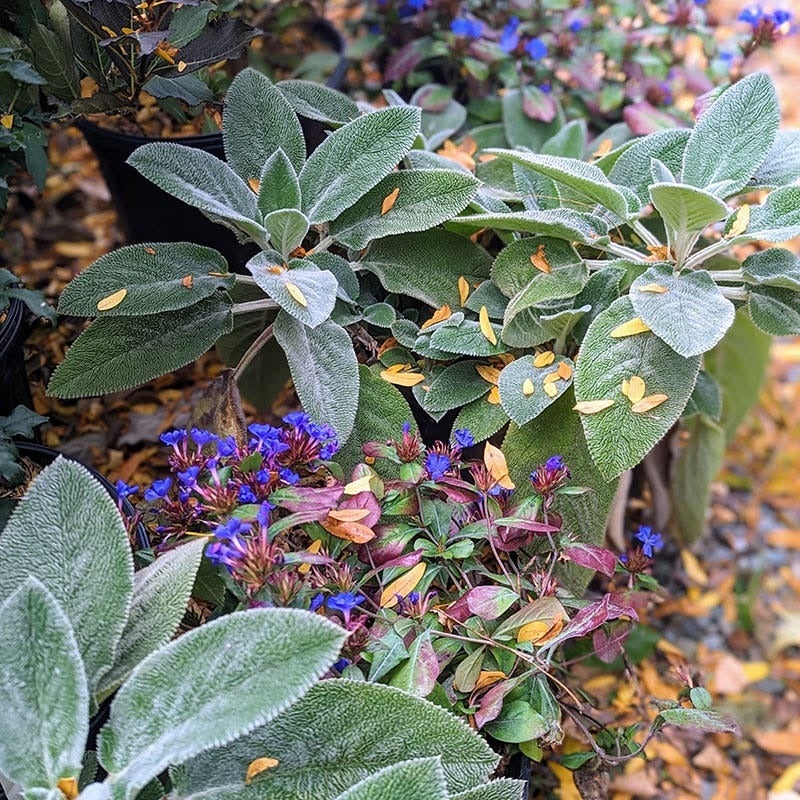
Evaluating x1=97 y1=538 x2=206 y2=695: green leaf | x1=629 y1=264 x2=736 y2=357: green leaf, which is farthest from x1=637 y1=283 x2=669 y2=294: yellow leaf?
x1=97 y1=538 x2=206 y2=695: green leaf

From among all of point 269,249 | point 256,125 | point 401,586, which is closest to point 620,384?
point 401,586

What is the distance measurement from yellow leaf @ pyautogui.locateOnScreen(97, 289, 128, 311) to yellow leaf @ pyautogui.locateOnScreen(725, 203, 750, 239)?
0.74m

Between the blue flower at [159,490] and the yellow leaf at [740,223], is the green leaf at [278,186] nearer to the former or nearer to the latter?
the blue flower at [159,490]

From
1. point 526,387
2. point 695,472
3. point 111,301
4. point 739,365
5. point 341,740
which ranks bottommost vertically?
point 695,472

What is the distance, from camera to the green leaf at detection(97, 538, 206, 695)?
0.83 meters

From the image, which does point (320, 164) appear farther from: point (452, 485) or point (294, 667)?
point (294, 667)

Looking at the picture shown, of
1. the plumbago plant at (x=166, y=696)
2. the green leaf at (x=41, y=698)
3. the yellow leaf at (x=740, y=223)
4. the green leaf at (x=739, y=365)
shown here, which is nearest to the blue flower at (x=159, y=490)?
the plumbago plant at (x=166, y=696)

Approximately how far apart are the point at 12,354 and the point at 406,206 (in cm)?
52

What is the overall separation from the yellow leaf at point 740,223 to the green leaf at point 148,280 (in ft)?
2.05

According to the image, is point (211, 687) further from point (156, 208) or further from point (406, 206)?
point (156, 208)

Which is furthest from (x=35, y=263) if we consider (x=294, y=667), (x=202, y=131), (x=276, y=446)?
(x=294, y=667)

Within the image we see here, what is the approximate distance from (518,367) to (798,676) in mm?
988

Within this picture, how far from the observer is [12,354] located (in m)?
1.10

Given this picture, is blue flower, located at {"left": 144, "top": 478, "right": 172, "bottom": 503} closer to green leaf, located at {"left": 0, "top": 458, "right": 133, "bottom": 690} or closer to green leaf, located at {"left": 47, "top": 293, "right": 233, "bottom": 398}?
green leaf, located at {"left": 0, "top": 458, "right": 133, "bottom": 690}
